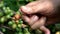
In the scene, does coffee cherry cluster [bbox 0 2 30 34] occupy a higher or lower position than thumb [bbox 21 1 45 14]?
lower

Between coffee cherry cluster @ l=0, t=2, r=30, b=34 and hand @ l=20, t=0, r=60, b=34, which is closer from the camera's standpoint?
hand @ l=20, t=0, r=60, b=34

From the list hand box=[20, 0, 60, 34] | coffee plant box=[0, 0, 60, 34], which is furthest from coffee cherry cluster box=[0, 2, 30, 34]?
hand box=[20, 0, 60, 34]

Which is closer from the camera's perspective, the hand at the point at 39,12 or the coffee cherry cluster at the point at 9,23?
the hand at the point at 39,12

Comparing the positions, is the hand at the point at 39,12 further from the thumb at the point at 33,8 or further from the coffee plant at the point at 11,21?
the coffee plant at the point at 11,21

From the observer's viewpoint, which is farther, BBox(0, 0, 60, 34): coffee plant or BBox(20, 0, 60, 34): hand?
BBox(0, 0, 60, 34): coffee plant

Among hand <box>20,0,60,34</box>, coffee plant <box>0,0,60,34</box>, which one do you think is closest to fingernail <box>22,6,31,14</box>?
hand <box>20,0,60,34</box>

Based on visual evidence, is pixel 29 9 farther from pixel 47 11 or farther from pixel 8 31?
pixel 8 31

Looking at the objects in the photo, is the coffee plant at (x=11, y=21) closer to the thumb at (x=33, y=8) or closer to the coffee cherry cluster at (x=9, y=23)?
the coffee cherry cluster at (x=9, y=23)

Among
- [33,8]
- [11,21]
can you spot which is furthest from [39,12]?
[11,21]

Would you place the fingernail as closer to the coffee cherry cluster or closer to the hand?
the hand

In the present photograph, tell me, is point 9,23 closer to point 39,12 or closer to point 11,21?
point 11,21

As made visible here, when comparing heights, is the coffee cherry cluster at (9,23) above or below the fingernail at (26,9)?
below

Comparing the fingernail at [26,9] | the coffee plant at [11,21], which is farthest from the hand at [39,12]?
the coffee plant at [11,21]
